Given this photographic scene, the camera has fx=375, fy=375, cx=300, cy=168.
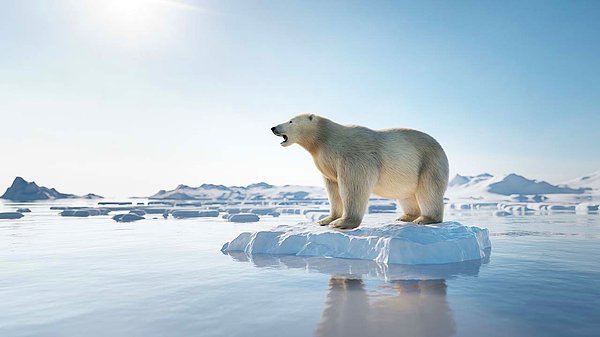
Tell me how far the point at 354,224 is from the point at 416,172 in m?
1.64

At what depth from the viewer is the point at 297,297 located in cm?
402

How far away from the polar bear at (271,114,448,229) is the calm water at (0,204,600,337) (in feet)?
4.13

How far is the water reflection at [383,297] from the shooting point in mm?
3008

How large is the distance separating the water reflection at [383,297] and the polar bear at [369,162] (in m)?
1.20

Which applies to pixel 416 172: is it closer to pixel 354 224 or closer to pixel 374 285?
pixel 354 224

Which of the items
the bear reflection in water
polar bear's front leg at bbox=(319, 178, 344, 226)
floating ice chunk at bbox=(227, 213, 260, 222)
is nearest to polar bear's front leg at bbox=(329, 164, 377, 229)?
polar bear's front leg at bbox=(319, 178, 344, 226)

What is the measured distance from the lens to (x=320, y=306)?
12.0 ft

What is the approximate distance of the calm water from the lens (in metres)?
3.09

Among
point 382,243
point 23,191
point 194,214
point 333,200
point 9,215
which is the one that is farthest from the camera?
point 23,191

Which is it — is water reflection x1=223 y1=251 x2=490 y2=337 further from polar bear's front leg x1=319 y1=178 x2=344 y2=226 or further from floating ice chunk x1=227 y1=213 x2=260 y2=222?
floating ice chunk x1=227 y1=213 x2=260 y2=222

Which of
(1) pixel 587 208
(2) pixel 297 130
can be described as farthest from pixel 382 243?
(1) pixel 587 208

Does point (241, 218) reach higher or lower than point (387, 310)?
higher

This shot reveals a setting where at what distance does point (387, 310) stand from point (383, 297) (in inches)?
19.6

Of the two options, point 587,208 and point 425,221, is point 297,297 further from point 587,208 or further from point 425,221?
point 587,208
